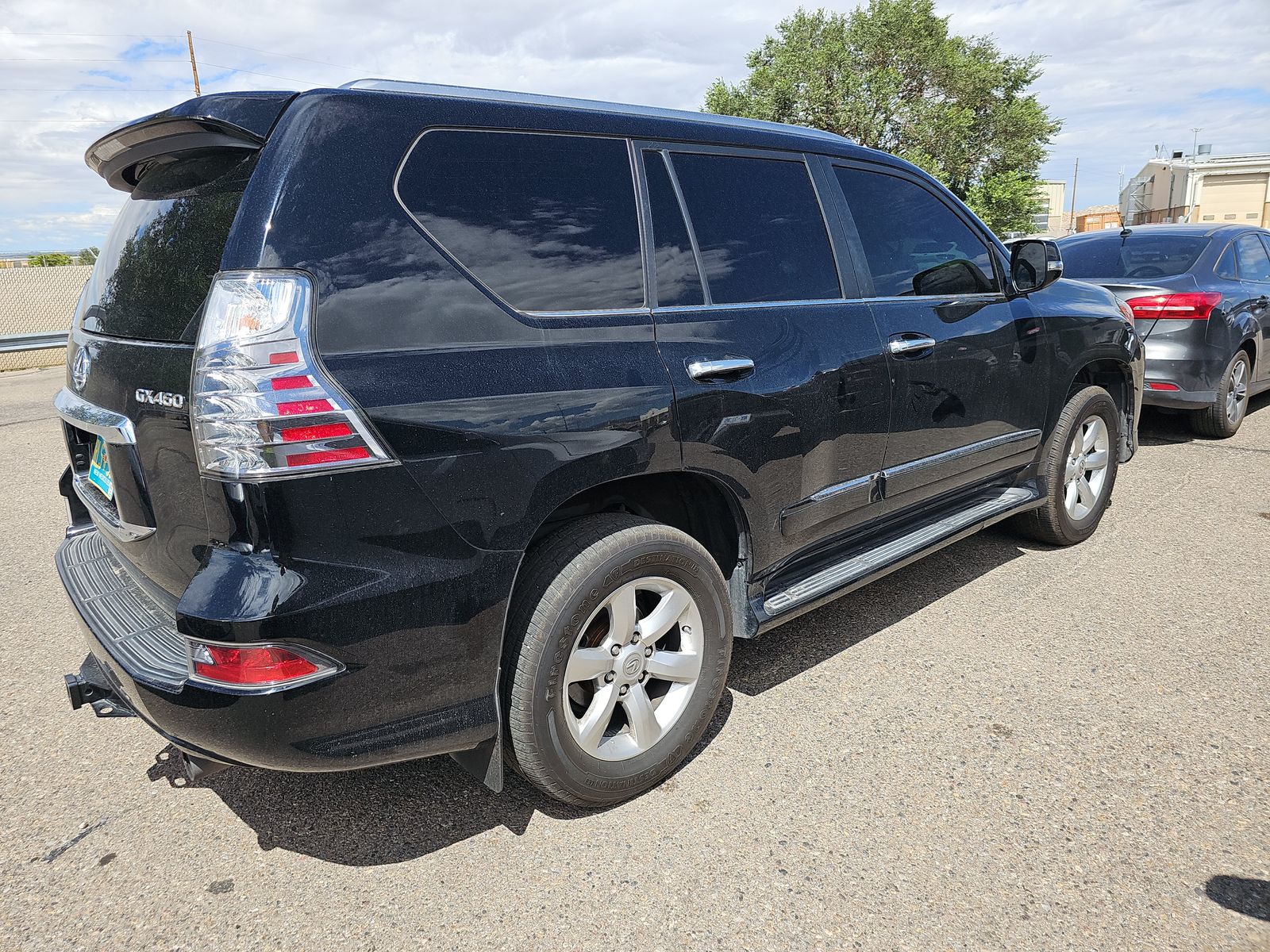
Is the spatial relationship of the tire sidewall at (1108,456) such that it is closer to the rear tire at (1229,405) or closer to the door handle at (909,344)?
the door handle at (909,344)

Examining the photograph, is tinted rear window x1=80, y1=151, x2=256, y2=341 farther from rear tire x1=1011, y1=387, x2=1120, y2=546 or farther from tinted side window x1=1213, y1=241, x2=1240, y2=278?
tinted side window x1=1213, y1=241, x2=1240, y2=278

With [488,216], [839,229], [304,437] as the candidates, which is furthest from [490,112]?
[839,229]

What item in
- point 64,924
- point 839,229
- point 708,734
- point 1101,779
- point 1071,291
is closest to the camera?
point 64,924

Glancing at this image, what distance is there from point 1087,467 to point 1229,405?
3.20 metres

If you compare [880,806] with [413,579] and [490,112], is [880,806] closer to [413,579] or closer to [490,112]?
[413,579]

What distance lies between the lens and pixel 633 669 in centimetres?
257

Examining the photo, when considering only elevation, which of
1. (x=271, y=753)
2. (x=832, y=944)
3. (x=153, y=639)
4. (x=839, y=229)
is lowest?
(x=832, y=944)

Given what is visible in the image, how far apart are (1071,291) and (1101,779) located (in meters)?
2.64

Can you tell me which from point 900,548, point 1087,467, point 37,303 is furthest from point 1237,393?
point 37,303

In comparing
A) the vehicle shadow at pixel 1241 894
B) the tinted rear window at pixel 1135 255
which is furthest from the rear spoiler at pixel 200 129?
the tinted rear window at pixel 1135 255

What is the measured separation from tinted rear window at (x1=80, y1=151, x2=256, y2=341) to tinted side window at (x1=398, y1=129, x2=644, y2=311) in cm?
44

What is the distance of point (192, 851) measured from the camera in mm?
2492

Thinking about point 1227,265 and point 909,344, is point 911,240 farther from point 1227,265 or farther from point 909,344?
point 1227,265

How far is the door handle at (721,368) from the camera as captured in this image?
2600mm
